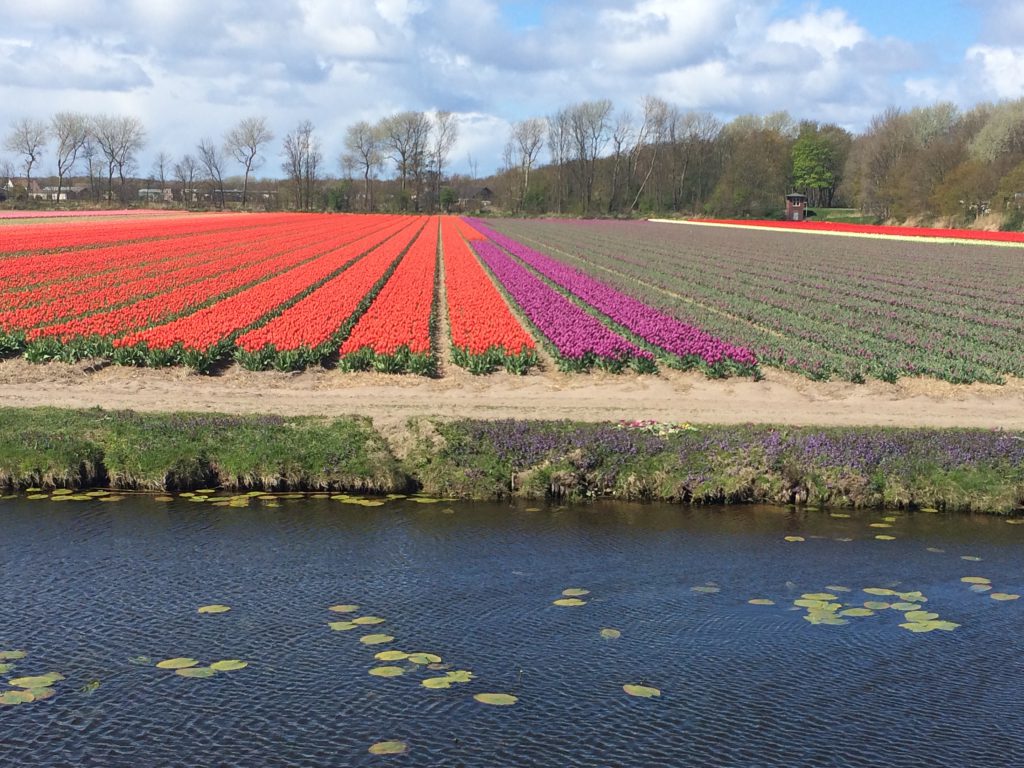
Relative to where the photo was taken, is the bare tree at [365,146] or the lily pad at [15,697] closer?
the lily pad at [15,697]

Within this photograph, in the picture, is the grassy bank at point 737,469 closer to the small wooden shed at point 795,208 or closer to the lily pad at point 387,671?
the lily pad at point 387,671

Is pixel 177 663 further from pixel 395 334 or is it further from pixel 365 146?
pixel 365 146

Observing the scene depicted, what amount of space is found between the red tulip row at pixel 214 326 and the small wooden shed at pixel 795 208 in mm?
93047

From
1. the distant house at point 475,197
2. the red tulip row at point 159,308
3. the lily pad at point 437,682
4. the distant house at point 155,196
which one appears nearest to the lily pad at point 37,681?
the lily pad at point 437,682

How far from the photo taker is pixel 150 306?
78.5 ft

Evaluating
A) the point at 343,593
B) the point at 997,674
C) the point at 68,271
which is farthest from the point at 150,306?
the point at 997,674

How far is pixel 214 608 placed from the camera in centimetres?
787

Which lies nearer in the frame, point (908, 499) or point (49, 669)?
point (49, 669)

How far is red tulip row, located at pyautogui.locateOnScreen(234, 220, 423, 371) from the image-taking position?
18250 mm

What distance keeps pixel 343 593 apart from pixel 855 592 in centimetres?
Result: 440

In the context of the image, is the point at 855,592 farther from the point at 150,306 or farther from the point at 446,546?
the point at 150,306

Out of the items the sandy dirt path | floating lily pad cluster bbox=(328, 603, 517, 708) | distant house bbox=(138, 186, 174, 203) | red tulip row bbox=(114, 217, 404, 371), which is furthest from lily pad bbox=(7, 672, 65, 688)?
distant house bbox=(138, 186, 174, 203)

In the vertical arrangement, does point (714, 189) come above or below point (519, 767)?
above

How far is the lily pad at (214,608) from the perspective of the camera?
781 centimetres
